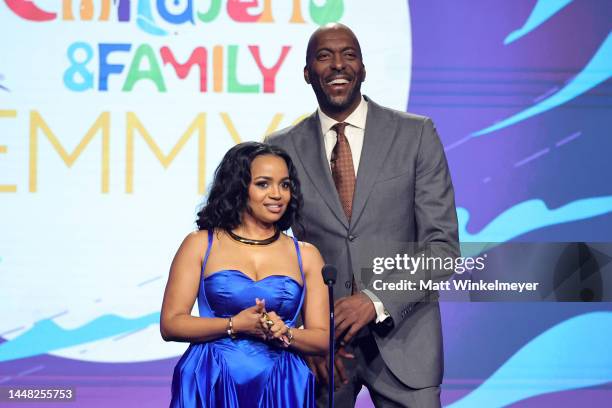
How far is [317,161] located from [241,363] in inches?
29.8

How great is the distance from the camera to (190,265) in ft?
9.33

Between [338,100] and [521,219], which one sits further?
[521,219]

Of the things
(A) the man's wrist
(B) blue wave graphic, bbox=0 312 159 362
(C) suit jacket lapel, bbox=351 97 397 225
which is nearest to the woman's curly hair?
(C) suit jacket lapel, bbox=351 97 397 225

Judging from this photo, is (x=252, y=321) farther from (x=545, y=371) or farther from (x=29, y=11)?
(x=29, y=11)

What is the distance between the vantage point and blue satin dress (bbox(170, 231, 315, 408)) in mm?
2787

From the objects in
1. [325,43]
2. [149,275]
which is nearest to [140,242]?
[149,275]

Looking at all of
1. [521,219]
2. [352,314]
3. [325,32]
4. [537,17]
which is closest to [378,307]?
[352,314]

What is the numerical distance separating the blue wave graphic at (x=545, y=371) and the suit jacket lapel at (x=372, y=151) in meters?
1.65

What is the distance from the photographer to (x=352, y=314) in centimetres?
293

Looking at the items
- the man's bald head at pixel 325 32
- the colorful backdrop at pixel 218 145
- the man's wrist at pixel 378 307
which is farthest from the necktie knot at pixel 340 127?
the colorful backdrop at pixel 218 145

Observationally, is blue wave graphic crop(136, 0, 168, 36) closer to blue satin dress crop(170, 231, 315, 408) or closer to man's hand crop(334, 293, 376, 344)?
blue satin dress crop(170, 231, 315, 408)

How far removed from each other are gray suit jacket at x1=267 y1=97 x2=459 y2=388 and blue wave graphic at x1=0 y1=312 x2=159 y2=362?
4.93 ft

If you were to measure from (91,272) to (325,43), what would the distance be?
1738 millimetres

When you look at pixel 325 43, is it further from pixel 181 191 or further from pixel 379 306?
pixel 181 191
